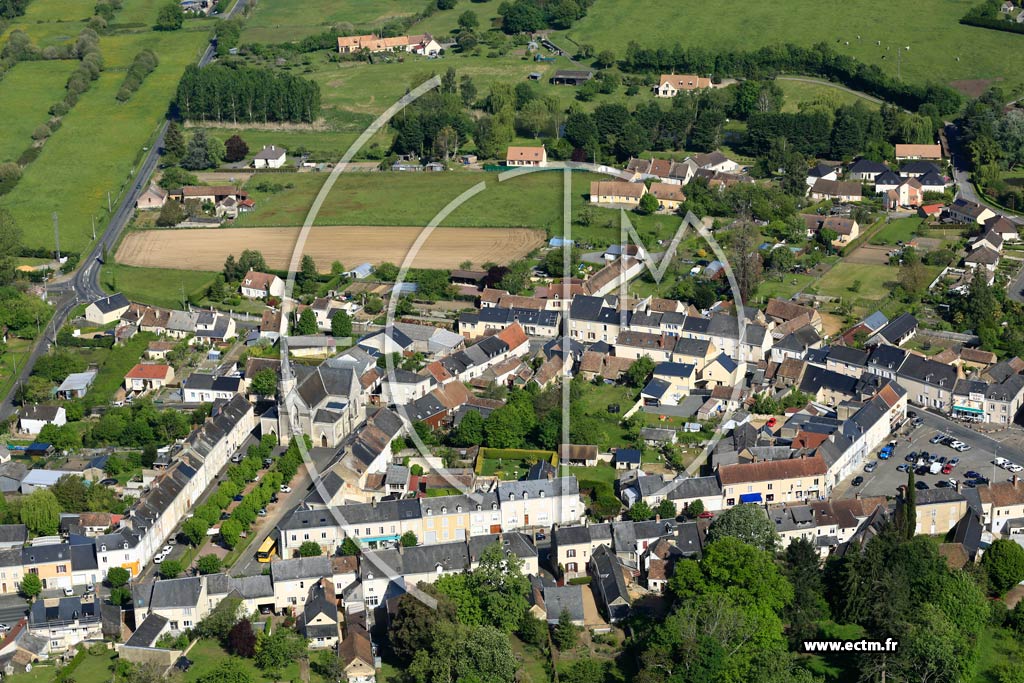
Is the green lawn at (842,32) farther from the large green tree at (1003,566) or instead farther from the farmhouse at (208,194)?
the large green tree at (1003,566)

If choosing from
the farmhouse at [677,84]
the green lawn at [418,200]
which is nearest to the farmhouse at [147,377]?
the green lawn at [418,200]

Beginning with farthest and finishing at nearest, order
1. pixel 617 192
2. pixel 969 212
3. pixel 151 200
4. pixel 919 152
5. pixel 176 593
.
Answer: pixel 919 152 < pixel 151 200 < pixel 617 192 < pixel 969 212 < pixel 176 593

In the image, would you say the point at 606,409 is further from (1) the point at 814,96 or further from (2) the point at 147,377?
(1) the point at 814,96

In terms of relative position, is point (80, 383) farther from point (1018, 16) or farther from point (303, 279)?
point (1018, 16)

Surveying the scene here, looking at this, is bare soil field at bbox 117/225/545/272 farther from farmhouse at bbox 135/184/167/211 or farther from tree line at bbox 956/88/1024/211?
tree line at bbox 956/88/1024/211

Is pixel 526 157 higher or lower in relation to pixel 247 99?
lower

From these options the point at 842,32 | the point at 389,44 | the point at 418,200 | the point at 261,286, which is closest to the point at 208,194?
the point at 418,200
